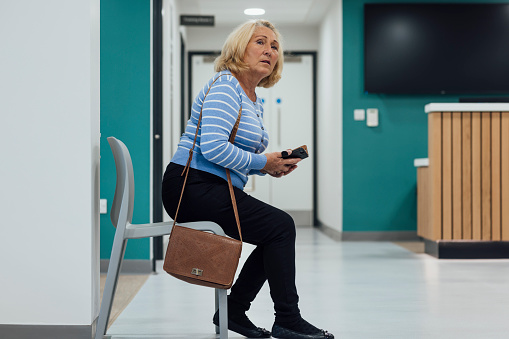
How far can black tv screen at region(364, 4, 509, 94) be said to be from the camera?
6.20m

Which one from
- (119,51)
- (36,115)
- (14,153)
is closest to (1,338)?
(14,153)

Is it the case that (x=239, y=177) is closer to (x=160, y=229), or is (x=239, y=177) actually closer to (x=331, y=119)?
(x=160, y=229)

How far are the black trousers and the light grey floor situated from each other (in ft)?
1.14

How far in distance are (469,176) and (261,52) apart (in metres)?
3.06

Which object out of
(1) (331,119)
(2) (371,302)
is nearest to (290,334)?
(2) (371,302)

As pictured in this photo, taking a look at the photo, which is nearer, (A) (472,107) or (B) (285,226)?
(B) (285,226)

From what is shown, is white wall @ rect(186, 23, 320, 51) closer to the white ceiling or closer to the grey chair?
the white ceiling

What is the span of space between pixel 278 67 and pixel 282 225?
2.21 ft

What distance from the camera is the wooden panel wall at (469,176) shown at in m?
4.77

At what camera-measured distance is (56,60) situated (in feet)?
7.04

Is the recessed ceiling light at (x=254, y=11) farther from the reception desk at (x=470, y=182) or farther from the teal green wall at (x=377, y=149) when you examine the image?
the reception desk at (x=470, y=182)

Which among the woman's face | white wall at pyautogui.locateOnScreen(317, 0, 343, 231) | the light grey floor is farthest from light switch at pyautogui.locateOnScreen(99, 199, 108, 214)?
white wall at pyautogui.locateOnScreen(317, 0, 343, 231)

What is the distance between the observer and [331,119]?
6.93 m

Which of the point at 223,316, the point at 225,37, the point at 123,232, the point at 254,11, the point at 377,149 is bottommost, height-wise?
the point at 223,316
